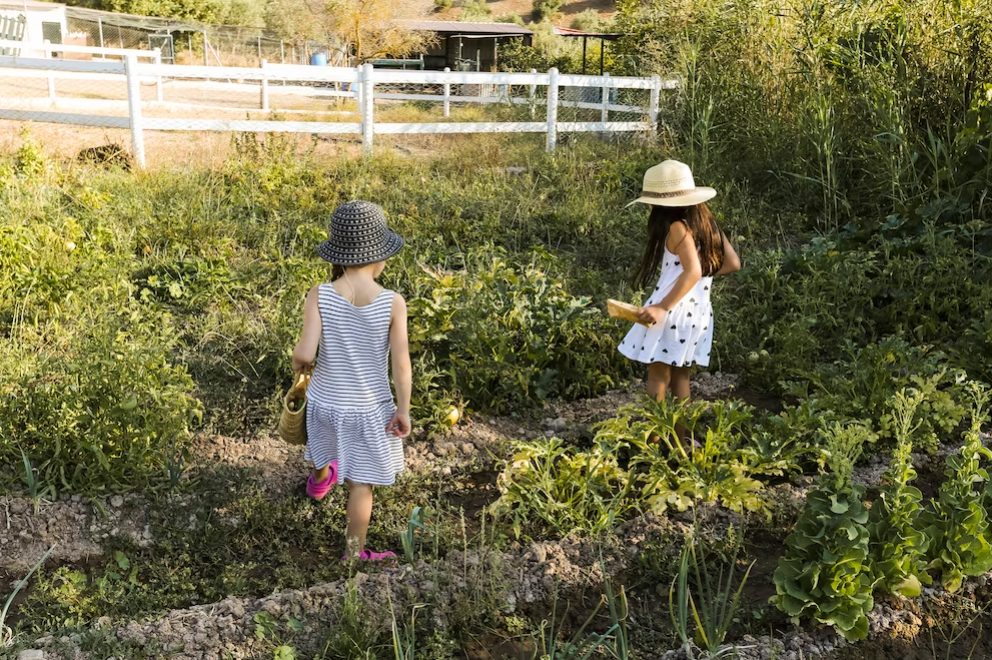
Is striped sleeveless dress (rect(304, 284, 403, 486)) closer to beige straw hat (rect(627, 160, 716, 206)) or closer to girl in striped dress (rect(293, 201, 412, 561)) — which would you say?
girl in striped dress (rect(293, 201, 412, 561))

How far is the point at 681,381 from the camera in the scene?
4.03 m

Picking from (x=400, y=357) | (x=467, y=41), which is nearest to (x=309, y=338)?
(x=400, y=357)

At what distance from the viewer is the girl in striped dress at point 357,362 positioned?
3107 mm

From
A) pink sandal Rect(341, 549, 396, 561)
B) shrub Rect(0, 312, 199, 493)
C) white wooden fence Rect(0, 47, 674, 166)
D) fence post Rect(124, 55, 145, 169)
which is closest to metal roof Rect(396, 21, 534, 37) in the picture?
white wooden fence Rect(0, 47, 674, 166)

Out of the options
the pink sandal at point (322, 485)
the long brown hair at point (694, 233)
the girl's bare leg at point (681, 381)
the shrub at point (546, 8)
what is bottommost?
the pink sandal at point (322, 485)

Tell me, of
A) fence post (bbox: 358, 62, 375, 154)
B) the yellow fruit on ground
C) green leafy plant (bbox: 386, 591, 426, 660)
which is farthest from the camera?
fence post (bbox: 358, 62, 375, 154)

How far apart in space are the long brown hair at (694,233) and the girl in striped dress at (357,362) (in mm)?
1259

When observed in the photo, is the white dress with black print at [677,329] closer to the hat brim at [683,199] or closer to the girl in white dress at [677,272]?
the girl in white dress at [677,272]

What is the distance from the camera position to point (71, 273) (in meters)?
5.36

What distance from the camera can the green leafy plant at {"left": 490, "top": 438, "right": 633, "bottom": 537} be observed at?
3.26 m

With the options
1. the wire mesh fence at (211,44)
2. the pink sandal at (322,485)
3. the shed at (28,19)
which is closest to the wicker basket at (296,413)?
the pink sandal at (322,485)

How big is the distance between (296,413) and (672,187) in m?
1.77

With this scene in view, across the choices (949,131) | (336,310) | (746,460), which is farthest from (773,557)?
(949,131)

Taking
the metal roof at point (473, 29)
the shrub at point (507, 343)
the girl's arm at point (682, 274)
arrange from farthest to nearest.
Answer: the metal roof at point (473, 29)
the shrub at point (507, 343)
the girl's arm at point (682, 274)
